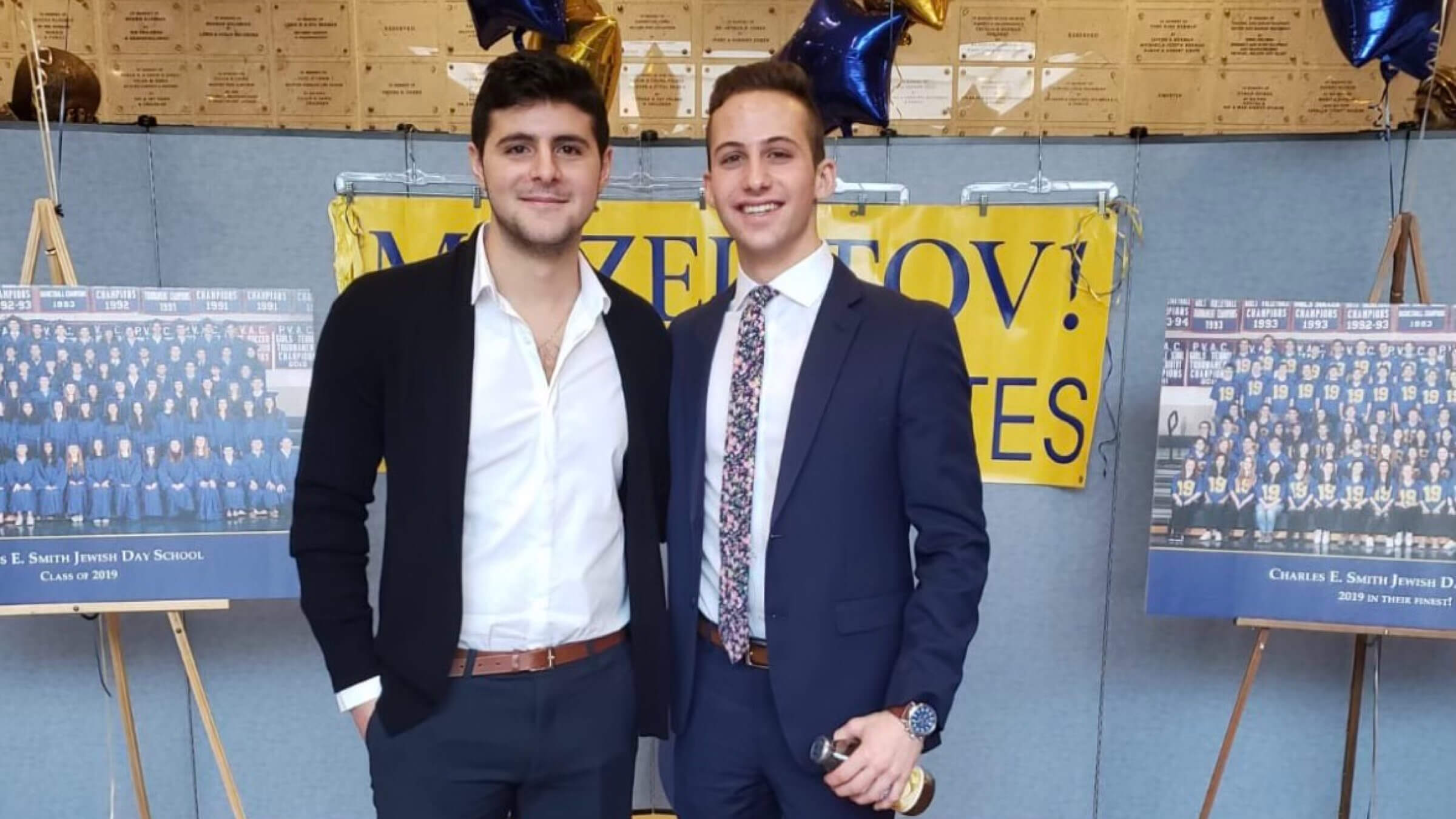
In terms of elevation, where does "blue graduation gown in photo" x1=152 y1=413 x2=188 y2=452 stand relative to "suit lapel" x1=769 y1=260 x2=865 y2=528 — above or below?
below

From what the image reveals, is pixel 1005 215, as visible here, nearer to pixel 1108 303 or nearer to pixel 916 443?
pixel 1108 303

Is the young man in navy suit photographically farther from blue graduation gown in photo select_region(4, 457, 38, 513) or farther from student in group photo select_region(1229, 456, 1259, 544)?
blue graduation gown in photo select_region(4, 457, 38, 513)

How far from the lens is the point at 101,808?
243 cm

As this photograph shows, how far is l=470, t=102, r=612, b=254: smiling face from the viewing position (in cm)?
127

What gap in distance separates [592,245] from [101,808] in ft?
6.94

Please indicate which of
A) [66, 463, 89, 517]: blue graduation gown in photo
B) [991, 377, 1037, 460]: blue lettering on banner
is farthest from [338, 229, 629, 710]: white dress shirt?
[991, 377, 1037, 460]: blue lettering on banner

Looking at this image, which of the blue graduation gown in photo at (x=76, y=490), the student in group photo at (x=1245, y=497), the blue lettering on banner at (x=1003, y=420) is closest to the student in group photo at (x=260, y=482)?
the blue graduation gown in photo at (x=76, y=490)

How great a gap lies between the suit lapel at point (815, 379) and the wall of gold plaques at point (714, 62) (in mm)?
2719

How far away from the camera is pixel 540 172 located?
127cm

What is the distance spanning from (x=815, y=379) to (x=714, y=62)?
2.92m

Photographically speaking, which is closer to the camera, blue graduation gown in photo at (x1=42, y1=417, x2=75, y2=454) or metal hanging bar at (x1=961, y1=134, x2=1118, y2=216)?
blue graduation gown in photo at (x1=42, y1=417, x2=75, y2=454)

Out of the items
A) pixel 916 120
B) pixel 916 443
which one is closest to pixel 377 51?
pixel 916 120

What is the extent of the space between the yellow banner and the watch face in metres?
1.27

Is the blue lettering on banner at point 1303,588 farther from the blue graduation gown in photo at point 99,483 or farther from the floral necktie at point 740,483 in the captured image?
the blue graduation gown in photo at point 99,483
